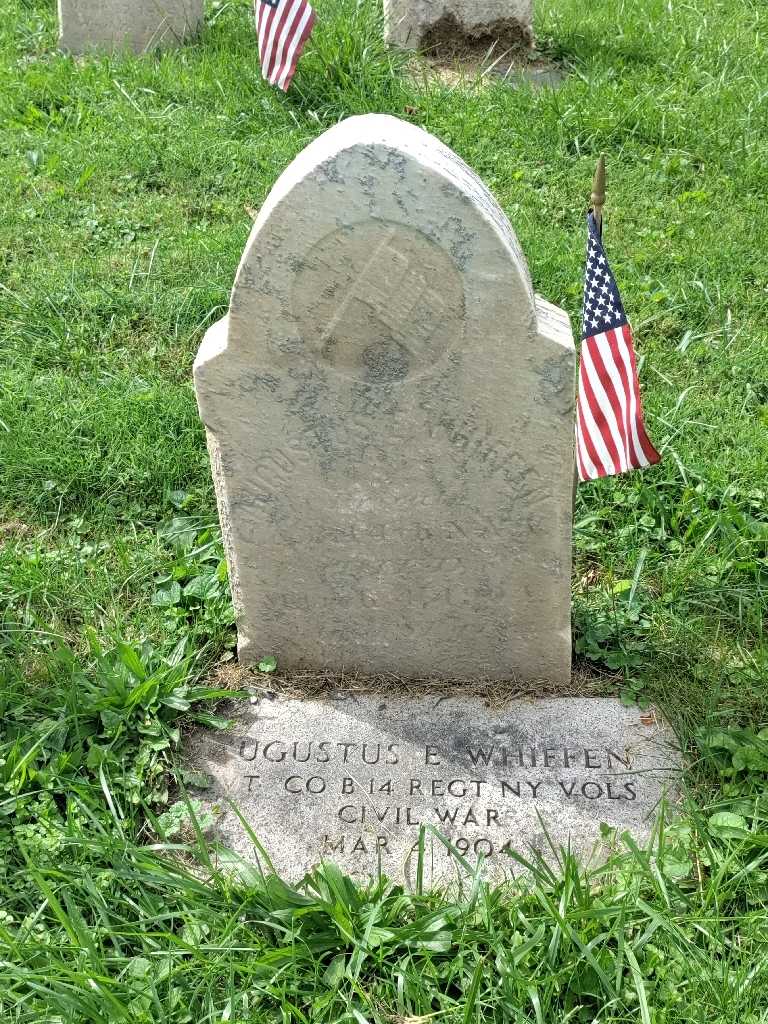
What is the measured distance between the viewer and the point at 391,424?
244 cm

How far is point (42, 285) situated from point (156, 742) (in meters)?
2.39

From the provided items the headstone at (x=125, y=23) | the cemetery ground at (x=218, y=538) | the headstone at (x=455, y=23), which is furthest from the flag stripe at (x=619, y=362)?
the headstone at (x=125, y=23)

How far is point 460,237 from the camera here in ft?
7.05

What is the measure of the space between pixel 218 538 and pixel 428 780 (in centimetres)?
114

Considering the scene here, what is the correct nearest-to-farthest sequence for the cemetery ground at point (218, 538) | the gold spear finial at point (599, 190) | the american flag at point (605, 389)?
the cemetery ground at point (218, 538)
the gold spear finial at point (599, 190)
the american flag at point (605, 389)

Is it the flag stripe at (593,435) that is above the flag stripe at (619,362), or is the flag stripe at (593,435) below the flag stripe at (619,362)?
below

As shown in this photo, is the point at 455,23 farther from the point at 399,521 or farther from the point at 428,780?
the point at 428,780

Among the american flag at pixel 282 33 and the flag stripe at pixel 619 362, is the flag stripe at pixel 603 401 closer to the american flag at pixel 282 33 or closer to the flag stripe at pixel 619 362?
the flag stripe at pixel 619 362

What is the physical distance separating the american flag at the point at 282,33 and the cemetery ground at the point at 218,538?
23 centimetres

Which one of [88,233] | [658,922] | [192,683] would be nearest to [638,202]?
[88,233]

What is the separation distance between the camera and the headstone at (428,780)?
240 centimetres

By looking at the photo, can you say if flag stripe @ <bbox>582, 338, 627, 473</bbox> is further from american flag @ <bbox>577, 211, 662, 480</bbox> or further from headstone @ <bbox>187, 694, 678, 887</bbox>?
headstone @ <bbox>187, 694, 678, 887</bbox>

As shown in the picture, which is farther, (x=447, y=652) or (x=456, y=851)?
(x=447, y=652)

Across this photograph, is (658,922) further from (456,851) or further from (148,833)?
(148,833)
